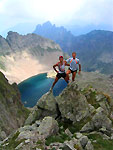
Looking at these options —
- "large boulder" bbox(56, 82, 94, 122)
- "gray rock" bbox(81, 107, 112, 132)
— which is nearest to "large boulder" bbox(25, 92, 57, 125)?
"large boulder" bbox(56, 82, 94, 122)

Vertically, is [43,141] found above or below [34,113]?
below

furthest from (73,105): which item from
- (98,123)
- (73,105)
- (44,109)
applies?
(44,109)

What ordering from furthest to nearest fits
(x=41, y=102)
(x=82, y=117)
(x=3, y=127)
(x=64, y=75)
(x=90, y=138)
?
(x=3, y=127), (x=41, y=102), (x=82, y=117), (x=64, y=75), (x=90, y=138)

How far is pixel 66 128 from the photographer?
67.2 feet

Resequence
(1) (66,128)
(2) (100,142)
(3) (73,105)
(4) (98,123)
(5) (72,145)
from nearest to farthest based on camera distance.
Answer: (5) (72,145), (2) (100,142), (1) (66,128), (4) (98,123), (3) (73,105)

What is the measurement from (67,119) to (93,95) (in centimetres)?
1398

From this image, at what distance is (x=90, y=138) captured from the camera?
18.1 meters

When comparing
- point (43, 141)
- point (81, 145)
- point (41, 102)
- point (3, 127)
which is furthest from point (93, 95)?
point (3, 127)

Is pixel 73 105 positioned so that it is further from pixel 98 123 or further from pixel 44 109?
pixel 44 109

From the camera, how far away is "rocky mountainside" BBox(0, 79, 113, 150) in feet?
49.8

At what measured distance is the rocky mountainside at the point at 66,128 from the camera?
1517 cm

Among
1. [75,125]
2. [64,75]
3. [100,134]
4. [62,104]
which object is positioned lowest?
[100,134]

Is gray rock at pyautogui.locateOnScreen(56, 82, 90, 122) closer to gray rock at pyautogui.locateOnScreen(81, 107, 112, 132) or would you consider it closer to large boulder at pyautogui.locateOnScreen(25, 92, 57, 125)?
large boulder at pyautogui.locateOnScreen(25, 92, 57, 125)

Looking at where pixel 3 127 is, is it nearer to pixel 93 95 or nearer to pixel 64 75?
pixel 93 95
